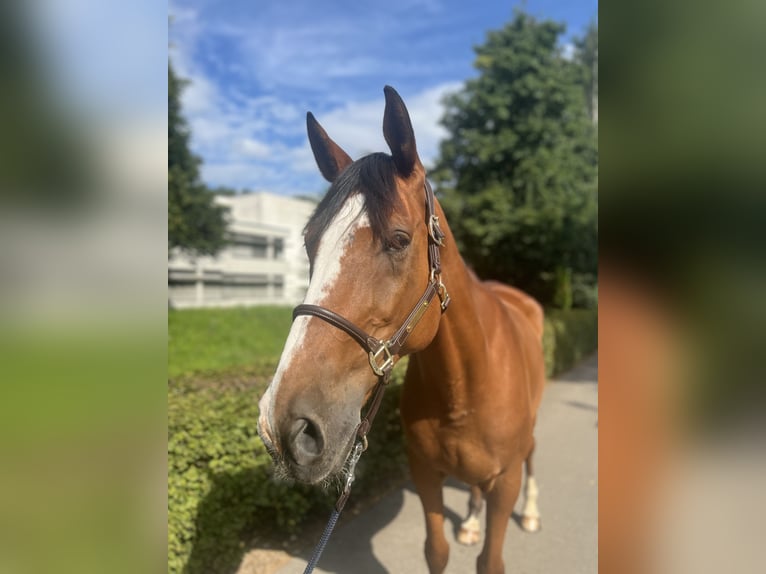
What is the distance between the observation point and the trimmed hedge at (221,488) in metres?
2.99

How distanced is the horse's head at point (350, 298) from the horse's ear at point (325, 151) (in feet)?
1.20

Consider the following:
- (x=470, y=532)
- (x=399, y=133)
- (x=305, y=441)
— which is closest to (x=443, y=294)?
(x=399, y=133)

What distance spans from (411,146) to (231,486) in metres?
2.78

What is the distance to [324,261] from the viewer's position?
1.50m

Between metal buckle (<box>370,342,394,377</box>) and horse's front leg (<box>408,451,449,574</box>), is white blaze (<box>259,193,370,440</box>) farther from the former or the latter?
horse's front leg (<box>408,451,449,574</box>)

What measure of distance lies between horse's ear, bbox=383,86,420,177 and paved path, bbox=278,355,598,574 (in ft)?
10.2

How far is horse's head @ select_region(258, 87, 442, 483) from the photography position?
135 cm

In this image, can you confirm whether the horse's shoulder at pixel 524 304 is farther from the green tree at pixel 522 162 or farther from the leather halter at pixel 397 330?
the green tree at pixel 522 162

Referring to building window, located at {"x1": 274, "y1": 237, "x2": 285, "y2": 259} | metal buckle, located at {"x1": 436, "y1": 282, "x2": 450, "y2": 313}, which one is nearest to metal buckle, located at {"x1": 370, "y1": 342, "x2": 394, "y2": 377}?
metal buckle, located at {"x1": 436, "y1": 282, "x2": 450, "y2": 313}

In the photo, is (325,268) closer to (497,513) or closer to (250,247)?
(497,513)
